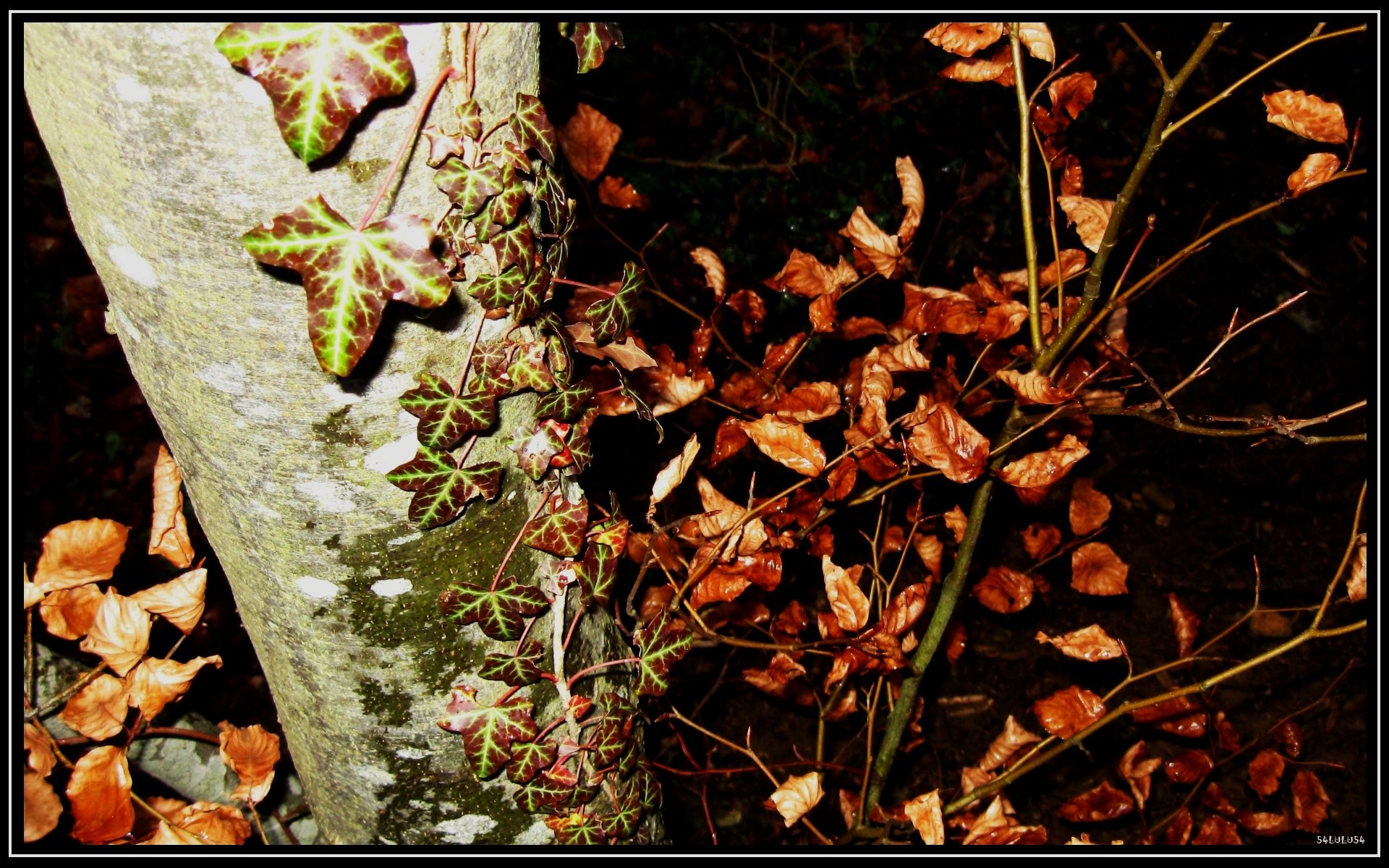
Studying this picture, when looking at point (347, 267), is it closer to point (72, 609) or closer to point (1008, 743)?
point (72, 609)

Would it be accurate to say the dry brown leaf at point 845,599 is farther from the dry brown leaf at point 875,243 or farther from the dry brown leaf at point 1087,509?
the dry brown leaf at point 1087,509

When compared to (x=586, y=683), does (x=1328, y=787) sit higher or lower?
lower

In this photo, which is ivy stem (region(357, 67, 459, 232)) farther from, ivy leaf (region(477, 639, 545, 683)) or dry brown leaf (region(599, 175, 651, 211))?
dry brown leaf (region(599, 175, 651, 211))

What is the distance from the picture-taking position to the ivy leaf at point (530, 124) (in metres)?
0.65

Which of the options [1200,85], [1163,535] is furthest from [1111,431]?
[1200,85]

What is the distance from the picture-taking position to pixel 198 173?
562mm

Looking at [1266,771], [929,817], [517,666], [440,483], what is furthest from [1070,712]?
[440,483]

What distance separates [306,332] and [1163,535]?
215cm

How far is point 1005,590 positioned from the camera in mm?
1753

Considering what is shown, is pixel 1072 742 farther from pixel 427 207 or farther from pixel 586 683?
pixel 427 207

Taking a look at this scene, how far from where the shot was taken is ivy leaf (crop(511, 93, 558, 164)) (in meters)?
0.65

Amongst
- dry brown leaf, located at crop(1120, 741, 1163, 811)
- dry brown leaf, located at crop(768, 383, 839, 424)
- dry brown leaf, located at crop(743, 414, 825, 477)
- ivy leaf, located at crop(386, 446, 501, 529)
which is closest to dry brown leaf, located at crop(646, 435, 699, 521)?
dry brown leaf, located at crop(743, 414, 825, 477)

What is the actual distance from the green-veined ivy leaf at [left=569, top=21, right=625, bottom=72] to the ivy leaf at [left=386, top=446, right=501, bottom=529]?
0.37m

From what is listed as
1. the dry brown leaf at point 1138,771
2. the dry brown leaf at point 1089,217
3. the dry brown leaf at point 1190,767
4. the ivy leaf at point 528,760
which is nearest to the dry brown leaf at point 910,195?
the dry brown leaf at point 1089,217
